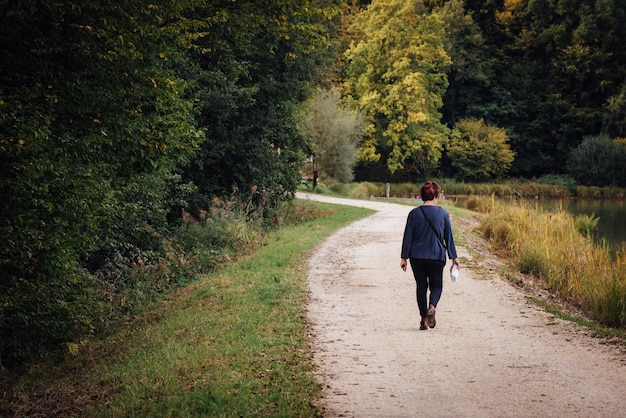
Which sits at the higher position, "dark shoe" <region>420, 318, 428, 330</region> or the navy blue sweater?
the navy blue sweater

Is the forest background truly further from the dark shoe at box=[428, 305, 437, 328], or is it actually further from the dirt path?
the dark shoe at box=[428, 305, 437, 328]

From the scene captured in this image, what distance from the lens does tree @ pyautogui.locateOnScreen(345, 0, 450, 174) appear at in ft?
163

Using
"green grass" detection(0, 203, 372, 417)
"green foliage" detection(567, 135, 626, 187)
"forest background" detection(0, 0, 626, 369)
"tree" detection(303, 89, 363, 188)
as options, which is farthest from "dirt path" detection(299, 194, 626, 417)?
"green foliage" detection(567, 135, 626, 187)

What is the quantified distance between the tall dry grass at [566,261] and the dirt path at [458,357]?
103cm

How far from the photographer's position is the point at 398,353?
781 centimetres

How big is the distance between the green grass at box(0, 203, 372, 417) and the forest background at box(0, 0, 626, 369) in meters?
1.06

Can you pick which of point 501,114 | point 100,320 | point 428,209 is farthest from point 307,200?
point 501,114

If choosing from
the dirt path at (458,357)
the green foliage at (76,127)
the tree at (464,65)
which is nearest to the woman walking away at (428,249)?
the dirt path at (458,357)

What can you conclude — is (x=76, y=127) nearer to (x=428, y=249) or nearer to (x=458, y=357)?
(x=428, y=249)

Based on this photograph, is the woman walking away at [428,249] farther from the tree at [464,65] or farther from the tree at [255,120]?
the tree at [464,65]

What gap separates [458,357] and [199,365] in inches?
112

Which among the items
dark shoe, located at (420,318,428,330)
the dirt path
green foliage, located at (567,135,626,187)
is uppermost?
green foliage, located at (567,135,626,187)

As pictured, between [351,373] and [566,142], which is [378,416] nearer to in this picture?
[351,373]

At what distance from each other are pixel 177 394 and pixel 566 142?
61.0 meters
